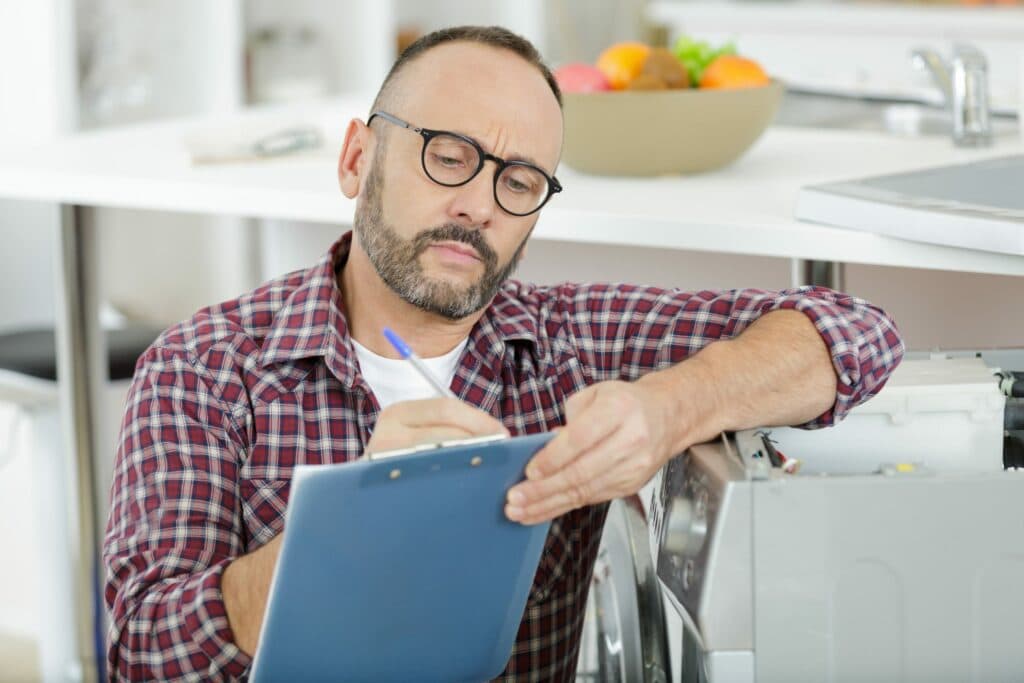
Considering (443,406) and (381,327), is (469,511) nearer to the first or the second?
(443,406)

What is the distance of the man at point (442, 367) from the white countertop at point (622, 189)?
10.0 inches

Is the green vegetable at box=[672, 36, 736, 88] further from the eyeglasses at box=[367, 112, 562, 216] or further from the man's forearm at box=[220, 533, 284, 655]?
Result: the man's forearm at box=[220, 533, 284, 655]

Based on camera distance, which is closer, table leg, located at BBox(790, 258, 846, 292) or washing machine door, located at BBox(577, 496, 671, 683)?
washing machine door, located at BBox(577, 496, 671, 683)

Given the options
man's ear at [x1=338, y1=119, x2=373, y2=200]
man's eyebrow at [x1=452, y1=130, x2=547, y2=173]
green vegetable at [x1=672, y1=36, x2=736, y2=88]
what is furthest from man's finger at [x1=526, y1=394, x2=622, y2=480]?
green vegetable at [x1=672, y1=36, x2=736, y2=88]

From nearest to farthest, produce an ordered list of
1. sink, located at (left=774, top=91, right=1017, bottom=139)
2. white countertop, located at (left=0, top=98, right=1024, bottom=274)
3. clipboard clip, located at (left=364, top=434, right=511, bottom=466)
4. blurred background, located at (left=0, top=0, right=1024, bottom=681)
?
clipboard clip, located at (left=364, top=434, right=511, bottom=466), white countertop, located at (left=0, top=98, right=1024, bottom=274), blurred background, located at (left=0, top=0, right=1024, bottom=681), sink, located at (left=774, top=91, right=1017, bottom=139)

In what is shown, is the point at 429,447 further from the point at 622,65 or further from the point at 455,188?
the point at 622,65

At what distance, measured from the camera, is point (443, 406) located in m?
Result: 0.95

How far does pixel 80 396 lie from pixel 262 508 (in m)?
1.08

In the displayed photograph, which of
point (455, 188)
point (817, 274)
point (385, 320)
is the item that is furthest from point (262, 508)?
point (817, 274)

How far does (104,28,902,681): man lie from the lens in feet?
3.52

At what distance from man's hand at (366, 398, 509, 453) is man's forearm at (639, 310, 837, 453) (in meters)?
0.19

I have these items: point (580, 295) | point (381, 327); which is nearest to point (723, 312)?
point (580, 295)

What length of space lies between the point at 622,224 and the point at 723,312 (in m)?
0.34

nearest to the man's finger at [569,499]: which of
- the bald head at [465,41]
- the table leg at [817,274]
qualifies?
the bald head at [465,41]
